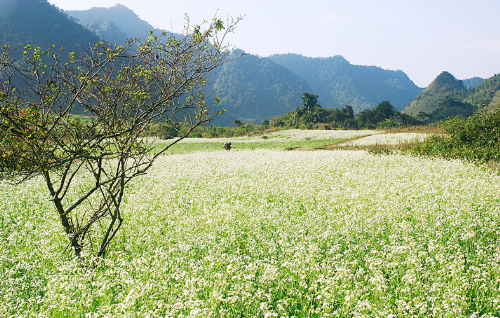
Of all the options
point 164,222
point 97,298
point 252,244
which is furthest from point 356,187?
point 97,298

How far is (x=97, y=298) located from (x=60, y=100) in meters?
3.62

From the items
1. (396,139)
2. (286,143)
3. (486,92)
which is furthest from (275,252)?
(486,92)

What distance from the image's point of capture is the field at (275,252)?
4133 millimetres

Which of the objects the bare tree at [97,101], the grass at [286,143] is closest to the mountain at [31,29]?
the grass at [286,143]

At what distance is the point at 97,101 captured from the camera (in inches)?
229

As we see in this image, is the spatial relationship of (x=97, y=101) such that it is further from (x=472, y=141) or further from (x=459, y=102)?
(x=459, y=102)

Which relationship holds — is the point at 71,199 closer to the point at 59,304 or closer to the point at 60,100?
the point at 60,100

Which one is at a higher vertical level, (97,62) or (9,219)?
(97,62)

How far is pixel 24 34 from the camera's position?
599ft

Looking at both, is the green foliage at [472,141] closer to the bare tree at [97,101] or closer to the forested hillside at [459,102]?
the bare tree at [97,101]

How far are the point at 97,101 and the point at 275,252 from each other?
4861 millimetres

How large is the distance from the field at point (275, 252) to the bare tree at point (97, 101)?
1.26 m

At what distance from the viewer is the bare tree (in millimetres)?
4781

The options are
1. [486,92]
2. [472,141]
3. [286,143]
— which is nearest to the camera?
[472,141]
